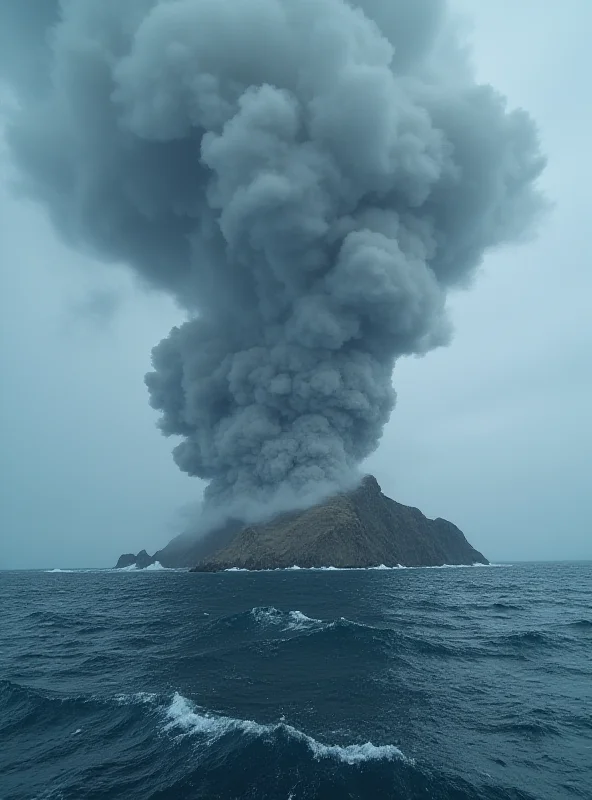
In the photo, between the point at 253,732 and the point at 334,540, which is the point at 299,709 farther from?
the point at 334,540

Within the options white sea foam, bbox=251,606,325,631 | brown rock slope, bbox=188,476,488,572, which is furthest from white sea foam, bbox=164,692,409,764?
brown rock slope, bbox=188,476,488,572

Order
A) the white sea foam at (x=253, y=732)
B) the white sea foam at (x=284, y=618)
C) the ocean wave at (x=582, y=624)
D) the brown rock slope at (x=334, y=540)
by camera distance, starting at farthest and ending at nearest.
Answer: the brown rock slope at (x=334, y=540) < the ocean wave at (x=582, y=624) < the white sea foam at (x=284, y=618) < the white sea foam at (x=253, y=732)

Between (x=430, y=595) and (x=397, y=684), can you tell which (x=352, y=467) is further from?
(x=397, y=684)

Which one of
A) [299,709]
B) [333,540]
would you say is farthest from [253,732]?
[333,540]

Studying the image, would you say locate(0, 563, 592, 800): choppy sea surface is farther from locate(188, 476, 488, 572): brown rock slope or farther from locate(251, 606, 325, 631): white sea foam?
locate(188, 476, 488, 572): brown rock slope

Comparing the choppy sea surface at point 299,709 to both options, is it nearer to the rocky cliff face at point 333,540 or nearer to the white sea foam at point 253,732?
the white sea foam at point 253,732

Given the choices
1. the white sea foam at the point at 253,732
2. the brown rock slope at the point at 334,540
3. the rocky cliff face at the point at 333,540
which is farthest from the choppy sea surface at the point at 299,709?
the rocky cliff face at the point at 333,540

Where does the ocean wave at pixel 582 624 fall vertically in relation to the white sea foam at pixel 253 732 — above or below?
above

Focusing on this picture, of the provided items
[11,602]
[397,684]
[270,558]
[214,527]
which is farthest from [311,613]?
[214,527]
